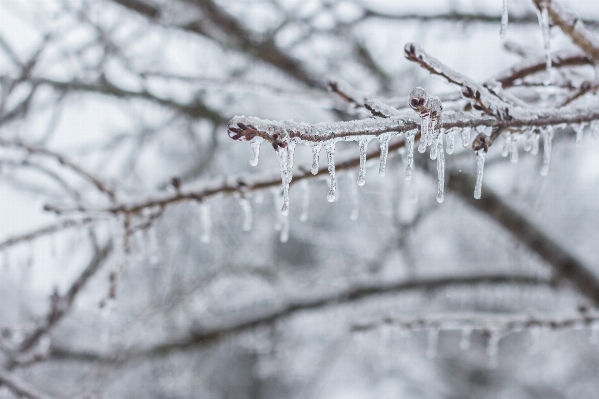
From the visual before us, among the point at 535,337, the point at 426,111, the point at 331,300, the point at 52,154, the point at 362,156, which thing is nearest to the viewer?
the point at 426,111

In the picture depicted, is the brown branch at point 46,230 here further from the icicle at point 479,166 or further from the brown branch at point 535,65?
the brown branch at point 535,65

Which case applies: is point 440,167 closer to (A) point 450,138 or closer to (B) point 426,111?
(A) point 450,138

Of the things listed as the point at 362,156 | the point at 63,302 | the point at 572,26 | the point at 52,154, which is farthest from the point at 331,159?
the point at 63,302

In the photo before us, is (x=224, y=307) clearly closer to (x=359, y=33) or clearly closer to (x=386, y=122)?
(x=359, y=33)

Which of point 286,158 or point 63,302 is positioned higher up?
point 286,158

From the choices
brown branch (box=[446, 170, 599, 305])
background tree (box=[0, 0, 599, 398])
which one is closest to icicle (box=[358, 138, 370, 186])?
background tree (box=[0, 0, 599, 398])

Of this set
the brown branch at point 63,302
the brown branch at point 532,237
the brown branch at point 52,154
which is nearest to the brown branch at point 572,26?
the brown branch at point 52,154
